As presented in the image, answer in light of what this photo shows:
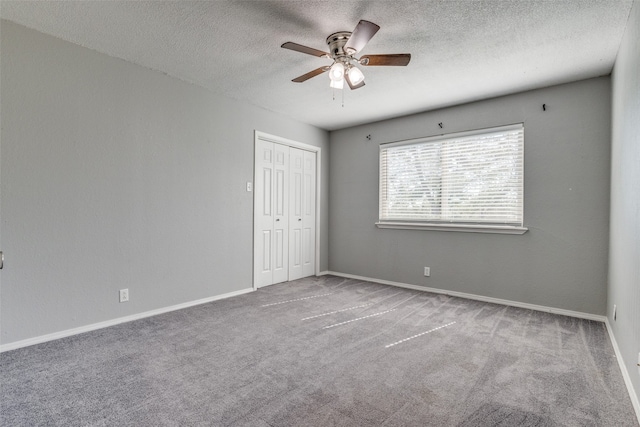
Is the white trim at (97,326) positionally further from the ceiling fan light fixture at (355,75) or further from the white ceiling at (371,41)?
the ceiling fan light fixture at (355,75)

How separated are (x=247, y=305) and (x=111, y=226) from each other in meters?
1.61

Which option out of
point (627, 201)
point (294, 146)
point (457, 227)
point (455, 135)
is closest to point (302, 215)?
point (294, 146)

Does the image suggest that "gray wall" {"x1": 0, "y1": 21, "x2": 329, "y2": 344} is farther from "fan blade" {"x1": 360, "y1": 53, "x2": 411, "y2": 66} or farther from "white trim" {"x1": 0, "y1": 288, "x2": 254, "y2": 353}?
"fan blade" {"x1": 360, "y1": 53, "x2": 411, "y2": 66}

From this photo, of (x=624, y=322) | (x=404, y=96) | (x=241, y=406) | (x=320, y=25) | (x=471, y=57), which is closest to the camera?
(x=241, y=406)

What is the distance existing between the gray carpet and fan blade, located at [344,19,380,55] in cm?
226

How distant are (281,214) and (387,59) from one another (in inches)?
115

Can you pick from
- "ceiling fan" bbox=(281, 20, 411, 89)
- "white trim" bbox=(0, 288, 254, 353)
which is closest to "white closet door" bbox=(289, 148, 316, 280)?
"white trim" bbox=(0, 288, 254, 353)

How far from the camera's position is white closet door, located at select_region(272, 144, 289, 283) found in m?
4.75

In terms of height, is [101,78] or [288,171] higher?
[101,78]

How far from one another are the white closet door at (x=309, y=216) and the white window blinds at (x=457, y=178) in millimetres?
1146

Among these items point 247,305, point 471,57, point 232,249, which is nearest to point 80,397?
point 247,305

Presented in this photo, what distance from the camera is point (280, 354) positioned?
243 centimetres

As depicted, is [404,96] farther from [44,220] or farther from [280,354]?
[44,220]

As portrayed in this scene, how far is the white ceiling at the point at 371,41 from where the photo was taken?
7.36 ft
